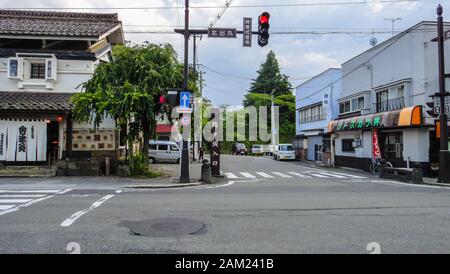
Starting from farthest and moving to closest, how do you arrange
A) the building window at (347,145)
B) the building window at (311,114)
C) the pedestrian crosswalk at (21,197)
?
the building window at (311,114) < the building window at (347,145) < the pedestrian crosswalk at (21,197)

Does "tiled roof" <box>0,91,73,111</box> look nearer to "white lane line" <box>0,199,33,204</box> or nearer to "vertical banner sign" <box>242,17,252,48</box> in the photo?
"white lane line" <box>0,199,33,204</box>

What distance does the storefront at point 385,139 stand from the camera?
2123 cm

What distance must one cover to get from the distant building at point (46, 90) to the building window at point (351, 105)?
19016mm

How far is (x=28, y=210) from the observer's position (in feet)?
30.2

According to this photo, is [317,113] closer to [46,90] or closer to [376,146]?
[376,146]

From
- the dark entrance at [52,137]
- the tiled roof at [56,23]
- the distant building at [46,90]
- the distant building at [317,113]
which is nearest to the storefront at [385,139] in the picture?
the distant building at [317,113]

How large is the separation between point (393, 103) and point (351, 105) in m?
5.79

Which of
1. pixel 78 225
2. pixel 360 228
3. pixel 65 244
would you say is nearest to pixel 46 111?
pixel 78 225

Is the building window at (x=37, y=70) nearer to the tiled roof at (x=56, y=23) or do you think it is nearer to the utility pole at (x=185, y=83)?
the tiled roof at (x=56, y=23)

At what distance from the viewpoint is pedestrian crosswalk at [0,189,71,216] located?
9.80 m

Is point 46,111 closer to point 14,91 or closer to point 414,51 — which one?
point 14,91

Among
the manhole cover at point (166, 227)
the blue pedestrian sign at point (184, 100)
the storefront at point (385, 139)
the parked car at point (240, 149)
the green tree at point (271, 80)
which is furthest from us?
the green tree at point (271, 80)

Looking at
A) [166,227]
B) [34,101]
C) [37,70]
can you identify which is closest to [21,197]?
[166,227]
